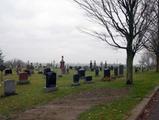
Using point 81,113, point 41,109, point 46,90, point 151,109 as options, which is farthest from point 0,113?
point 46,90

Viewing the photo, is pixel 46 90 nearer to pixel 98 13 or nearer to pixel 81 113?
pixel 98 13

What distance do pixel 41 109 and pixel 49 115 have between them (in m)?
1.58

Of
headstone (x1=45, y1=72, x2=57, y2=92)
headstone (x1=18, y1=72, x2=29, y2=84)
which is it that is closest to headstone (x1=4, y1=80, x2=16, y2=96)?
headstone (x1=45, y1=72, x2=57, y2=92)

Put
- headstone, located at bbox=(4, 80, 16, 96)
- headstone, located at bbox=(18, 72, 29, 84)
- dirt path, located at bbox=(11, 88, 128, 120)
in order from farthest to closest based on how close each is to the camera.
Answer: headstone, located at bbox=(18, 72, 29, 84)
headstone, located at bbox=(4, 80, 16, 96)
dirt path, located at bbox=(11, 88, 128, 120)

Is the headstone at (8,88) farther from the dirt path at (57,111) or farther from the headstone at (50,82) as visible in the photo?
the dirt path at (57,111)

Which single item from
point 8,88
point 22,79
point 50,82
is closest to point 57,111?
point 8,88

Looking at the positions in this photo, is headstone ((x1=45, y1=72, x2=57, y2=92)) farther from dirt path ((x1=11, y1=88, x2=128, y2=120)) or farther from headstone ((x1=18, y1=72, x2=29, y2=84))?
dirt path ((x1=11, y1=88, x2=128, y2=120))

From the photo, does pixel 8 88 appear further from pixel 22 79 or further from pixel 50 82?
pixel 22 79

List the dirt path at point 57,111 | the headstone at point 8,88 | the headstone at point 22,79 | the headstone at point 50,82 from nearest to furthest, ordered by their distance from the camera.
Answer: the dirt path at point 57,111 → the headstone at point 8,88 → the headstone at point 50,82 → the headstone at point 22,79

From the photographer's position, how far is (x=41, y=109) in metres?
13.2

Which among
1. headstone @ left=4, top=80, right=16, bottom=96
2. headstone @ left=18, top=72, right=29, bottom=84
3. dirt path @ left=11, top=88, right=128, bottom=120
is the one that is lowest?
dirt path @ left=11, top=88, right=128, bottom=120

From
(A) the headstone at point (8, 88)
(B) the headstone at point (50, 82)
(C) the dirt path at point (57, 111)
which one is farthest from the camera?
(B) the headstone at point (50, 82)

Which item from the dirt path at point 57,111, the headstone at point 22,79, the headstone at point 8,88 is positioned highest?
the headstone at point 22,79

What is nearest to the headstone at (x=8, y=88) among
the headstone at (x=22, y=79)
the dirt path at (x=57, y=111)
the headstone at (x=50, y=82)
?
the headstone at (x=50, y=82)
